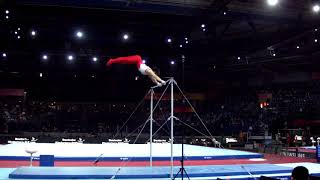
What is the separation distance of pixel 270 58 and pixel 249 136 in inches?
236

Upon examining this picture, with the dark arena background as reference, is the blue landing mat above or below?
below

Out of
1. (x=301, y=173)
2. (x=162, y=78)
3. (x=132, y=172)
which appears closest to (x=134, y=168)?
(x=132, y=172)

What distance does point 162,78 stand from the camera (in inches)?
890

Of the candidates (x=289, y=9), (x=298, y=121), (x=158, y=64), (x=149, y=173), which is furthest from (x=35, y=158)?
(x=298, y=121)

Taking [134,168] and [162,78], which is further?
[162,78]

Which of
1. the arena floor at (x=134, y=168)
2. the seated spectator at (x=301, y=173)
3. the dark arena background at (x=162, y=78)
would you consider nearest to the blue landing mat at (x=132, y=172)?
the arena floor at (x=134, y=168)

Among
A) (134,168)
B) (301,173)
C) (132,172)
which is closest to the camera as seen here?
(301,173)

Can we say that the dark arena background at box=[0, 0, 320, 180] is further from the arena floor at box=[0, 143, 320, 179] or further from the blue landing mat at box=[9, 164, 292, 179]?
the blue landing mat at box=[9, 164, 292, 179]

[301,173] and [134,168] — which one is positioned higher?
[301,173]

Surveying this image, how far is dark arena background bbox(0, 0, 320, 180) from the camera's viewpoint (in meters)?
14.2

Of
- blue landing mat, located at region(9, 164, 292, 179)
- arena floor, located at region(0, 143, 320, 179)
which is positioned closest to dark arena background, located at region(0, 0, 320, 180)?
arena floor, located at region(0, 143, 320, 179)

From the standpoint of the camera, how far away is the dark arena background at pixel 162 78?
14.2m

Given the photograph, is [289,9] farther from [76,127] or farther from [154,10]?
[76,127]

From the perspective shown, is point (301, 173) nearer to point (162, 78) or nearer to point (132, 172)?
point (132, 172)
